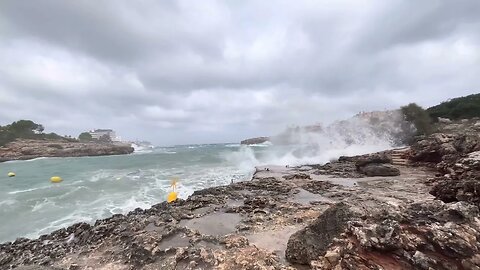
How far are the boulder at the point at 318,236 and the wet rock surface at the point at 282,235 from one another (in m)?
0.02

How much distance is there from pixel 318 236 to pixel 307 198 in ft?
25.4

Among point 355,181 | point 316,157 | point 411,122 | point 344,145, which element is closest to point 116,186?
point 355,181

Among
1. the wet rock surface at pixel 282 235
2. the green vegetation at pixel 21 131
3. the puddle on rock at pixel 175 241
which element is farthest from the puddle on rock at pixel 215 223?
the green vegetation at pixel 21 131

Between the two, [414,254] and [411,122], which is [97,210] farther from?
[411,122]

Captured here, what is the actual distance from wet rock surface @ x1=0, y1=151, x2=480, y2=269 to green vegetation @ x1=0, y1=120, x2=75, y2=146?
93591 mm

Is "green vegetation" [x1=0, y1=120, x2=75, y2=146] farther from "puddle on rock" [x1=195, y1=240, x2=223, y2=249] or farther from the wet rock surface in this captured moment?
"puddle on rock" [x1=195, y1=240, x2=223, y2=249]

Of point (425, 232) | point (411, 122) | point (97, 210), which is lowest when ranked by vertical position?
point (97, 210)

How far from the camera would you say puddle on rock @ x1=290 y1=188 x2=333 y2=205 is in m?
14.0

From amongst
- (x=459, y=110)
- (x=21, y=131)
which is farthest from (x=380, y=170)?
(x=21, y=131)

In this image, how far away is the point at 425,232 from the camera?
4961 millimetres

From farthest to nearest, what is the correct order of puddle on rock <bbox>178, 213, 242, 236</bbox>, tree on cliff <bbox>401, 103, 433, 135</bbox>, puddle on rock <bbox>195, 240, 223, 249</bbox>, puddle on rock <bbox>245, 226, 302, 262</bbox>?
tree on cliff <bbox>401, 103, 433, 135</bbox>, puddle on rock <bbox>178, 213, 242, 236</bbox>, puddle on rock <bbox>195, 240, 223, 249</bbox>, puddle on rock <bbox>245, 226, 302, 262</bbox>

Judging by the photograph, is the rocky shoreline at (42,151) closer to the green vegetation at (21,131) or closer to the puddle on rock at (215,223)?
the green vegetation at (21,131)

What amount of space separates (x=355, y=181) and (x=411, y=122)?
3134 cm

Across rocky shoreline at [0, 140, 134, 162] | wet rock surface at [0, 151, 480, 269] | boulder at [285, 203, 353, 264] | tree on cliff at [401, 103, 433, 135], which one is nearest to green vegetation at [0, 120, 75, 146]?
rocky shoreline at [0, 140, 134, 162]
